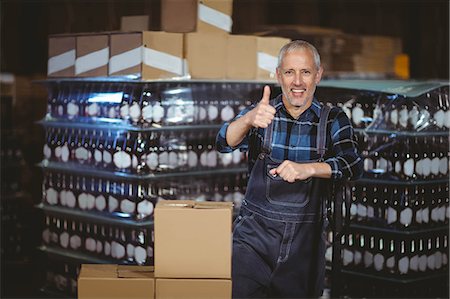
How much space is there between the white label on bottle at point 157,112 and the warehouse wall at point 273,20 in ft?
3.31

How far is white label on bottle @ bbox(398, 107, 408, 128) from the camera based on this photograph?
17.9 ft

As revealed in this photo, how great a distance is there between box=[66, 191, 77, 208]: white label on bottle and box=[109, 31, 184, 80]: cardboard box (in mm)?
1031

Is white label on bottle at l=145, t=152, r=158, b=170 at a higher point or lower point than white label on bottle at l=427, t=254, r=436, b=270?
higher

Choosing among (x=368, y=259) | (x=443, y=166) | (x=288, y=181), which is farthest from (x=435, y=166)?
(x=288, y=181)

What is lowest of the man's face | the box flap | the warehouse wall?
the box flap

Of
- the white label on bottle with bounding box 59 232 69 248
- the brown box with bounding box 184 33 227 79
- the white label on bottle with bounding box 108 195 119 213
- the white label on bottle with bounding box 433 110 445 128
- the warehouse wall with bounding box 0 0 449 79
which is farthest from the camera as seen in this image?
the warehouse wall with bounding box 0 0 449 79

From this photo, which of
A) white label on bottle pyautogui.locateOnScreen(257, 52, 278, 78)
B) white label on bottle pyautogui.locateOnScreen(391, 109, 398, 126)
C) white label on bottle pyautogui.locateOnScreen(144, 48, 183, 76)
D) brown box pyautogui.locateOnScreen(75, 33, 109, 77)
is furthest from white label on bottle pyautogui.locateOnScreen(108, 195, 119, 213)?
white label on bottle pyautogui.locateOnScreen(391, 109, 398, 126)

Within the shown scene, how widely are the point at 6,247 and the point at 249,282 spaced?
397 cm

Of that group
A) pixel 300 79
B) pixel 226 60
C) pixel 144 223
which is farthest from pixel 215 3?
pixel 300 79

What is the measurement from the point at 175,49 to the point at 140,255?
1.46m

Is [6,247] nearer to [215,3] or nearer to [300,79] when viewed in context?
[215,3]

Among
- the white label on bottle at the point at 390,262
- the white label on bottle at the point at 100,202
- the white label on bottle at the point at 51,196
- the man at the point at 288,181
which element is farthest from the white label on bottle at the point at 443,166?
the white label on bottle at the point at 51,196

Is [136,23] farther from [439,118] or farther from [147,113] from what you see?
[439,118]

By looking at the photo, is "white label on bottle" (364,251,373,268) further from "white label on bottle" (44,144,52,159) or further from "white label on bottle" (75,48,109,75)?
"white label on bottle" (44,144,52,159)
